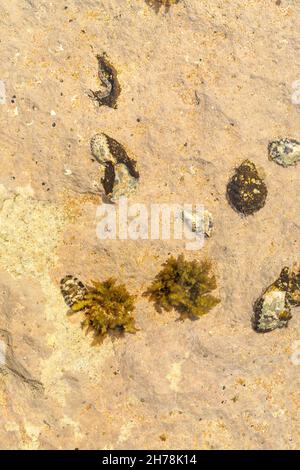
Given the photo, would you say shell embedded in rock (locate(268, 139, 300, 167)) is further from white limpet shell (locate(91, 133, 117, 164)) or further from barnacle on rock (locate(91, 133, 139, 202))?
white limpet shell (locate(91, 133, 117, 164))

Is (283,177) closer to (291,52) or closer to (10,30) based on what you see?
(291,52)

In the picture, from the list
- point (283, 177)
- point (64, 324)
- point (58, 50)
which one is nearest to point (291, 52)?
point (283, 177)

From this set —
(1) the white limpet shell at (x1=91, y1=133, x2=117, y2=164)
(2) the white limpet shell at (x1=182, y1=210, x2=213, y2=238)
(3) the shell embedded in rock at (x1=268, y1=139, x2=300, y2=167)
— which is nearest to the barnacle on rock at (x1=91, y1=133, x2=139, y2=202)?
(1) the white limpet shell at (x1=91, y1=133, x2=117, y2=164)

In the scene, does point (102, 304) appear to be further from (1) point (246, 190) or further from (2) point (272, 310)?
(1) point (246, 190)

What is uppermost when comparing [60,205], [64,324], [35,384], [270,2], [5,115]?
[270,2]

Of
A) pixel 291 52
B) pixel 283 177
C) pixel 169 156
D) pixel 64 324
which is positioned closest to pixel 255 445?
pixel 64 324

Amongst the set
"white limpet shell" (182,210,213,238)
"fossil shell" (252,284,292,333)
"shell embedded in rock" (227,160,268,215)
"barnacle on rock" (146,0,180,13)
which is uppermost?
"barnacle on rock" (146,0,180,13)

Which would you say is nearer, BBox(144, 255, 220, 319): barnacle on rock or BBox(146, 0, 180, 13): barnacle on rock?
BBox(144, 255, 220, 319): barnacle on rock

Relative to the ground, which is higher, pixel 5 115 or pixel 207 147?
pixel 5 115
